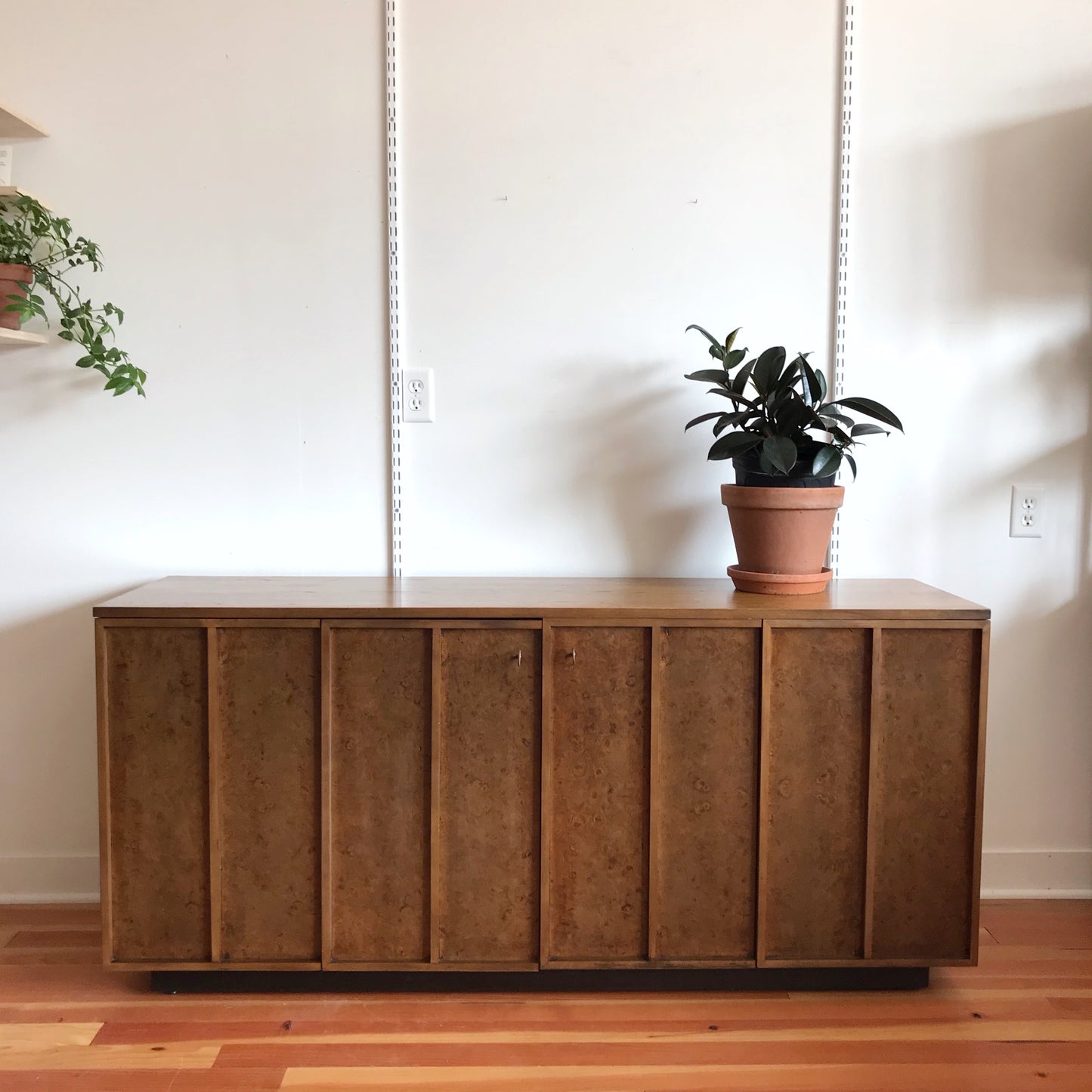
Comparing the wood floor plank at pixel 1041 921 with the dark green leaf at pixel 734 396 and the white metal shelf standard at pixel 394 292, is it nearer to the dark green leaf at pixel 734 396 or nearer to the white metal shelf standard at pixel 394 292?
the dark green leaf at pixel 734 396

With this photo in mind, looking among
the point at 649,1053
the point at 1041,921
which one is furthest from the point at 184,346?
the point at 1041,921

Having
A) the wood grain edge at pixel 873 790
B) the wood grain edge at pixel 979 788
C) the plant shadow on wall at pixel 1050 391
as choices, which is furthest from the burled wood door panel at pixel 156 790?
the plant shadow on wall at pixel 1050 391

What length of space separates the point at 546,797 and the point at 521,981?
400 mm

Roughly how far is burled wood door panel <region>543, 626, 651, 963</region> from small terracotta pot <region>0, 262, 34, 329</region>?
1.37m

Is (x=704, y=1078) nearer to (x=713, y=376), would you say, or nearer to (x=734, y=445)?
(x=734, y=445)

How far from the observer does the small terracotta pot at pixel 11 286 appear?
194 centimetres

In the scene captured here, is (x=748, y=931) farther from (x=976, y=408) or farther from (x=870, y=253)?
(x=870, y=253)

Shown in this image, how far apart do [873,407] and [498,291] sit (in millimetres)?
886

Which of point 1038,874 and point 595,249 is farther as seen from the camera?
point 1038,874

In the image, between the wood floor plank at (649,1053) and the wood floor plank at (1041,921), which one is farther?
the wood floor plank at (1041,921)

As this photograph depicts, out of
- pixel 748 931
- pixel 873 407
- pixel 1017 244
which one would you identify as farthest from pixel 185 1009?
pixel 1017 244

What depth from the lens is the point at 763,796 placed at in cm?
177

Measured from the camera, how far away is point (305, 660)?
175cm

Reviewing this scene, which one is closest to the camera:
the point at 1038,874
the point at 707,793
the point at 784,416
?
the point at 707,793
